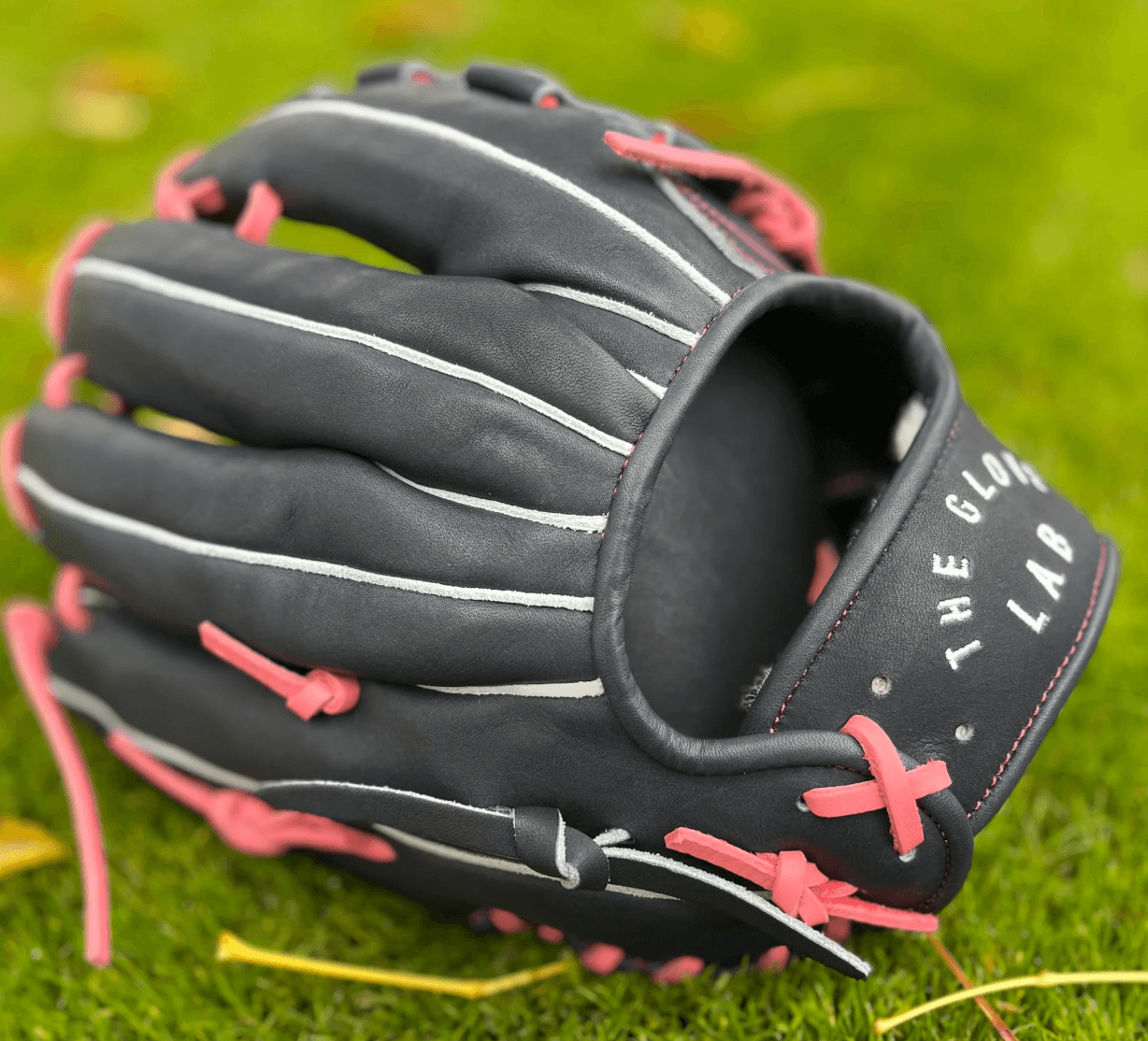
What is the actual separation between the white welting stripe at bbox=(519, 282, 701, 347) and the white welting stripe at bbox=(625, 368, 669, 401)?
5 cm

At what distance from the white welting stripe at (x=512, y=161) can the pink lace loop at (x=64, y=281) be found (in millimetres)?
283

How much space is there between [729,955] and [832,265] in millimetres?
1339

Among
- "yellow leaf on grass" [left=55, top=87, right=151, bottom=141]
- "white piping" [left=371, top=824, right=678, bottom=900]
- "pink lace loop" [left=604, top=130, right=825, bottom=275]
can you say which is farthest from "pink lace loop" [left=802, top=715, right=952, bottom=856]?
"yellow leaf on grass" [left=55, top=87, right=151, bottom=141]

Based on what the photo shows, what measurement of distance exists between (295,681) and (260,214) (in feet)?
1.77

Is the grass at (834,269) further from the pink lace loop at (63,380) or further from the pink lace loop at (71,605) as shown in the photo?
the pink lace loop at (63,380)

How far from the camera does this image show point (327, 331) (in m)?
0.99

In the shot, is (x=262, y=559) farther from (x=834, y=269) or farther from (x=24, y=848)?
(x=834, y=269)

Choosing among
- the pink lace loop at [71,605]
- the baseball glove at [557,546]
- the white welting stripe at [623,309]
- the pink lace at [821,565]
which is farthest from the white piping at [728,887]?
the pink lace loop at [71,605]

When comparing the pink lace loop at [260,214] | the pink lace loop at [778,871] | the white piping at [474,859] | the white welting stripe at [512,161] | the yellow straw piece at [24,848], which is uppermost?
the white welting stripe at [512,161]

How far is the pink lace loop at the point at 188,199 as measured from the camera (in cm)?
124

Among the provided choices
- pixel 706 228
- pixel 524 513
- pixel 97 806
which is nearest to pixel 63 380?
pixel 97 806

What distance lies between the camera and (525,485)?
2.97 ft

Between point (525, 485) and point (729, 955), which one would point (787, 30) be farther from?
point (729, 955)

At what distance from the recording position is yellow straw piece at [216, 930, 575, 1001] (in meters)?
Result: 1.11
